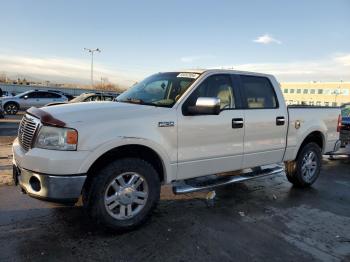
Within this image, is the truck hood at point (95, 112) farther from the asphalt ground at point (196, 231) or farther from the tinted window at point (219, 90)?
the asphalt ground at point (196, 231)

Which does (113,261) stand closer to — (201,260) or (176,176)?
(201,260)

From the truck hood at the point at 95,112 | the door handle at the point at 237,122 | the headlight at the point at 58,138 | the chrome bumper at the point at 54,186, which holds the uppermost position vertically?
the truck hood at the point at 95,112

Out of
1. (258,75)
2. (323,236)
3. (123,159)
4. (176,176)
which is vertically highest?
(258,75)

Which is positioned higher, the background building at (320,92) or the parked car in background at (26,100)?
the background building at (320,92)

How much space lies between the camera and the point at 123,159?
391 centimetres

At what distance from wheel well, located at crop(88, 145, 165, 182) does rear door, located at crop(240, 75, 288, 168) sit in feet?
4.83

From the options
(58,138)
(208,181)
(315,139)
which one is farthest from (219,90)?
(315,139)

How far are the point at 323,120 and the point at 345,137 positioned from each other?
10.8 feet

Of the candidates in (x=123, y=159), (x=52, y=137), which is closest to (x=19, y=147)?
(x=52, y=137)

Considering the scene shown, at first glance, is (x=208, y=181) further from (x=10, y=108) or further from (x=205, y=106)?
(x=10, y=108)

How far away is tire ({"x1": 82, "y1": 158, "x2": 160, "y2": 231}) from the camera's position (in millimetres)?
3742

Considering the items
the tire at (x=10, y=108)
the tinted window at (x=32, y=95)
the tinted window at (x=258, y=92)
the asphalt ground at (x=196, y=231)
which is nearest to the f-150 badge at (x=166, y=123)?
the asphalt ground at (x=196, y=231)

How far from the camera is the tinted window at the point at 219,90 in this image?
4609 mm

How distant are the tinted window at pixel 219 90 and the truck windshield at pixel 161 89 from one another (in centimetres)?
16
